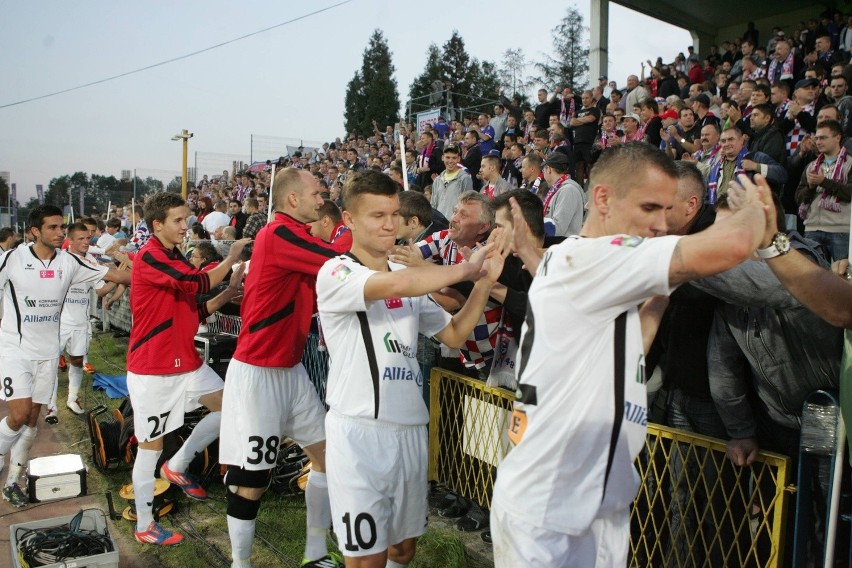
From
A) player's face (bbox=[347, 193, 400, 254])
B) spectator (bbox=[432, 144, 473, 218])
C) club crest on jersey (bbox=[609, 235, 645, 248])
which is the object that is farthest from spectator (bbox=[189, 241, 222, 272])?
club crest on jersey (bbox=[609, 235, 645, 248])

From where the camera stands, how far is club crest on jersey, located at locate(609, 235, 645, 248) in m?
2.07

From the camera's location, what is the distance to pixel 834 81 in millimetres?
9734

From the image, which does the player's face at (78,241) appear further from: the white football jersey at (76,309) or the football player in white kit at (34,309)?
Result: the white football jersey at (76,309)

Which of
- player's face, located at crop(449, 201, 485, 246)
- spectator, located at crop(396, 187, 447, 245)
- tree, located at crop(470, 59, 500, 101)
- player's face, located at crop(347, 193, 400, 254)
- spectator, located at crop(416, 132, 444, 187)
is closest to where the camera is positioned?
player's face, located at crop(347, 193, 400, 254)

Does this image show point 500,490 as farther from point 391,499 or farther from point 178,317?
point 178,317

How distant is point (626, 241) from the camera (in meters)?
2.10

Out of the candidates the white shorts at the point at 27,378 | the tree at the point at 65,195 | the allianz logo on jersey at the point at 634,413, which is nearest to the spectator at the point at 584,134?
the white shorts at the point at 27,378

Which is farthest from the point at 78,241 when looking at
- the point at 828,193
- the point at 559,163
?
the point at 828,193

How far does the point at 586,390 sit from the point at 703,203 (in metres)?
1.97

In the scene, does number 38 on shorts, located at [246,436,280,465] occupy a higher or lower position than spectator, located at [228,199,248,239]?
lower

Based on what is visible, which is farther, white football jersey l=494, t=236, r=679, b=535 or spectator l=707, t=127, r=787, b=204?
spectator l=707, t=127, r=787, b=204

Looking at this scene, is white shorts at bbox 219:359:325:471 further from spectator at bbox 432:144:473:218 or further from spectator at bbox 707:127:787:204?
spectator at bbox 432:144:473:218

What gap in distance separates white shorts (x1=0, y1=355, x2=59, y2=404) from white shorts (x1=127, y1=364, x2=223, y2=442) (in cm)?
162

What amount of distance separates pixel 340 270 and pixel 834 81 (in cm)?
940
